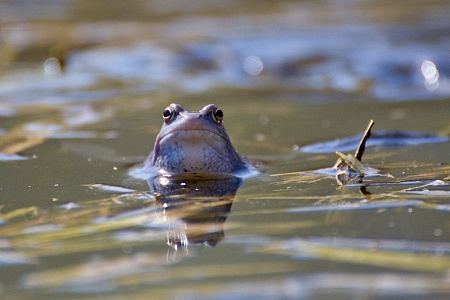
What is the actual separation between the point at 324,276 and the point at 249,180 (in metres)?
1.96

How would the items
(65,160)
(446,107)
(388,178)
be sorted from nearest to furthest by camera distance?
(388,178), (65,160), (446,107)

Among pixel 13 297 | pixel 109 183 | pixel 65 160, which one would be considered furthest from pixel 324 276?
pixel 65 160

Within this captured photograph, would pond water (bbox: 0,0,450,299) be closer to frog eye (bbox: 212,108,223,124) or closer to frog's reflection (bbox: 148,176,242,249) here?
frog's reflection (bbox: 148,176,242,249)

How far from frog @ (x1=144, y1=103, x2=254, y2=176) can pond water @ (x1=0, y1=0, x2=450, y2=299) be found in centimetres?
16

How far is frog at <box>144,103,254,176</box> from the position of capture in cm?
503

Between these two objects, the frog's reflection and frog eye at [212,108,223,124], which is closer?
the frog's reflection

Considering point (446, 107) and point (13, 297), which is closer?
point (13, 297)

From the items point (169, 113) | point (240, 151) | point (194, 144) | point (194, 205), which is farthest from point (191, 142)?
point (240, 151)

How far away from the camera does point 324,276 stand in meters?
3.00

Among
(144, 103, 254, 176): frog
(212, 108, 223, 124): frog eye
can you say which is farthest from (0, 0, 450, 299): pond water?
(212, 108, 223, 124): frog eye

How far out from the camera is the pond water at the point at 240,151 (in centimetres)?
307

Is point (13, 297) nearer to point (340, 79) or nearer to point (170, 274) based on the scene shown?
point (170, 274)

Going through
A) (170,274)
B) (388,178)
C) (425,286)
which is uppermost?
(388,178)

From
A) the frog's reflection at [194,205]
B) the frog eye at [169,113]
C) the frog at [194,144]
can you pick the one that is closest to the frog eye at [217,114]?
the frog at [194,144]
